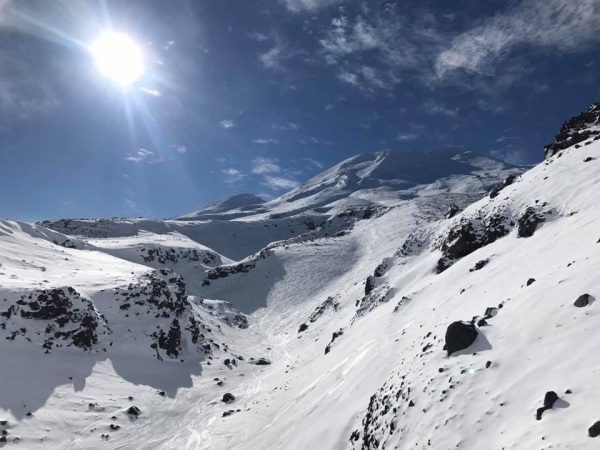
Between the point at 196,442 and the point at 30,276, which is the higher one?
the point at 30,276

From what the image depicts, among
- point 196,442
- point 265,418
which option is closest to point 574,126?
point 265,418

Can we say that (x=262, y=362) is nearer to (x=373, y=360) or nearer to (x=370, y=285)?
(x=370, y=285)

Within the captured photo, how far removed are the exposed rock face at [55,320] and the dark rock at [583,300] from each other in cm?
3749

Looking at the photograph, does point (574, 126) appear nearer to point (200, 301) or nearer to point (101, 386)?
point (101, 386)

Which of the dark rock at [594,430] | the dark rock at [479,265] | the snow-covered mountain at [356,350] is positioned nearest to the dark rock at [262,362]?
the snow-covered mountain at [356,350]

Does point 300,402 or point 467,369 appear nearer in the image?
point 467,369

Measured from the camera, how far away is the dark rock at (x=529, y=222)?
27984 mm

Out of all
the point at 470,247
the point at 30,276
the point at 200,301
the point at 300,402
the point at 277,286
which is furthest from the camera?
the point at 277,286

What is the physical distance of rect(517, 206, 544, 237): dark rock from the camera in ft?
91.8

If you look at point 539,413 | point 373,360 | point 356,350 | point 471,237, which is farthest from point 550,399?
point 471,237

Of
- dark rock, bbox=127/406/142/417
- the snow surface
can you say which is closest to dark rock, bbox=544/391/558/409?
the snow surface

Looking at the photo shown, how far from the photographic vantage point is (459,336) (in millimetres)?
16125

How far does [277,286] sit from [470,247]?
5562cm

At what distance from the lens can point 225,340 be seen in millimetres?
56938
